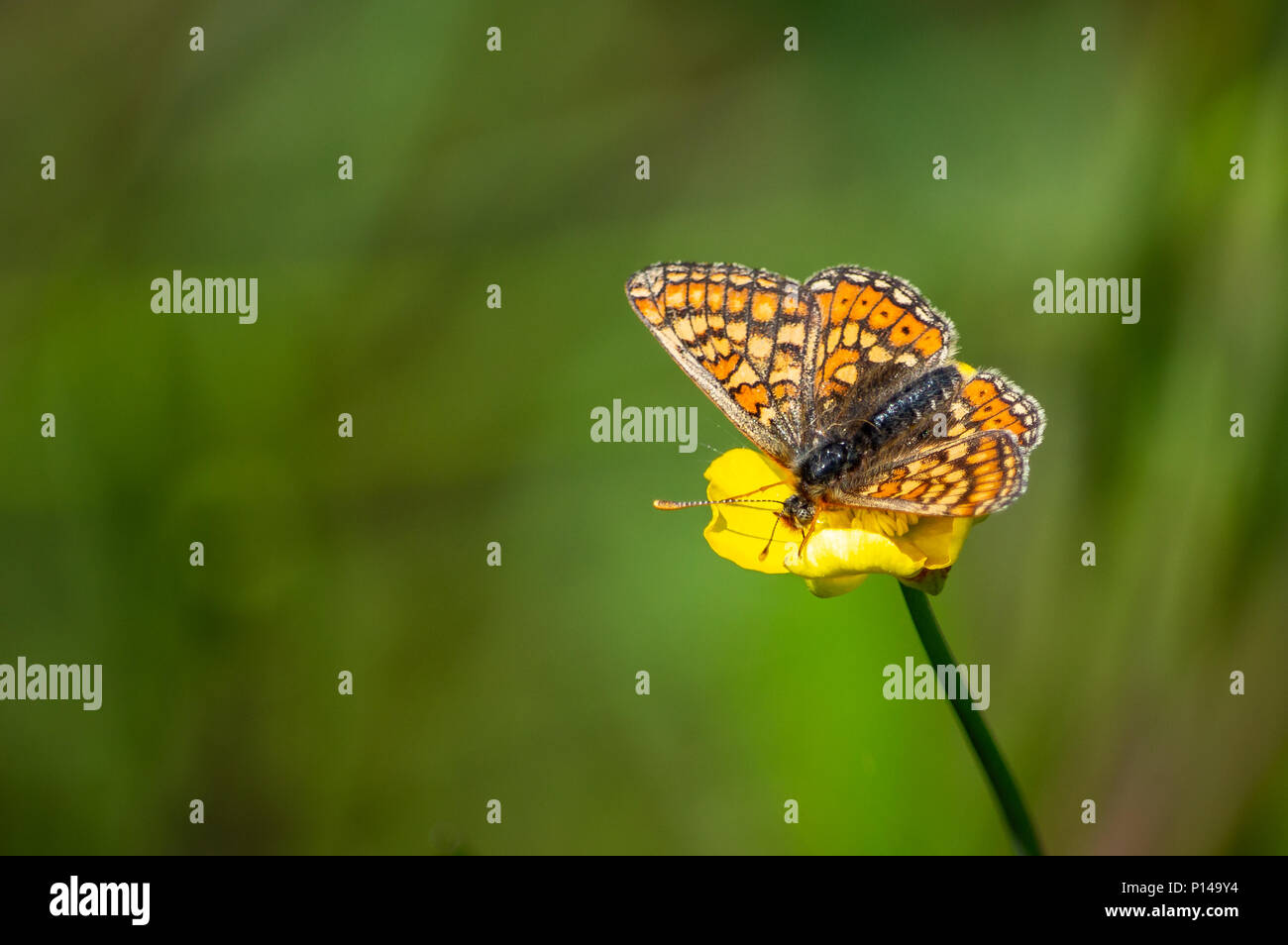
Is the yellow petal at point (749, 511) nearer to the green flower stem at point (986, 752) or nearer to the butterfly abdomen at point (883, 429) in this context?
the butterfly abdomen at point (883, 429)

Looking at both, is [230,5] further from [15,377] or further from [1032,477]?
[1032,477]

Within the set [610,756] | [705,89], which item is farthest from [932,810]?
[705,89]

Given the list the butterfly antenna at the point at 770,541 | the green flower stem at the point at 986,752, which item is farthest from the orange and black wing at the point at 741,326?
the green flower stem at the point at 986,752

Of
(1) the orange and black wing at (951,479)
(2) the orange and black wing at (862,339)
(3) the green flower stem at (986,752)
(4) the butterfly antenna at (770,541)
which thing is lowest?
(3) the green flower stem at (986,752)

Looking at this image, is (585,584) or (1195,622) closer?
(1195,622)

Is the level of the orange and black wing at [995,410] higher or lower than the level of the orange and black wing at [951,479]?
higher

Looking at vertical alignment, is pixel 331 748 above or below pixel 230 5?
below

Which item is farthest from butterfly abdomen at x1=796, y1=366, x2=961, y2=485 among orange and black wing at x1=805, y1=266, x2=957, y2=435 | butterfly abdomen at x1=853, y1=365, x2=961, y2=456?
orange and black wing at x1=805, y1=266, x2=957, y2=435
